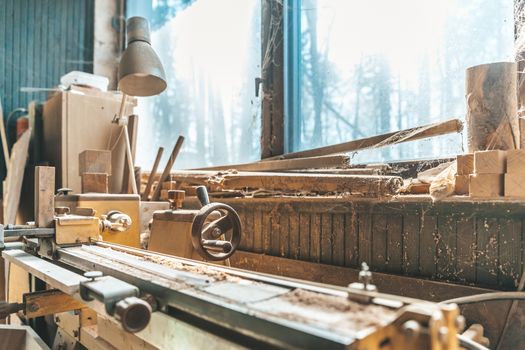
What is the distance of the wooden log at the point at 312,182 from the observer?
142cm

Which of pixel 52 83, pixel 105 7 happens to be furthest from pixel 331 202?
pixel 105 7

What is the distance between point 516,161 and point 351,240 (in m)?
0.70

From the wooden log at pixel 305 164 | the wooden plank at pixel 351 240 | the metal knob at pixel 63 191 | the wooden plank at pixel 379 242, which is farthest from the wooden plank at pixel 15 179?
the wooden plank at pixel 379 242

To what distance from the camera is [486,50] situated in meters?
1.61

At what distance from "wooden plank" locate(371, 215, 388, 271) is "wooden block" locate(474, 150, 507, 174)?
1.40 ft

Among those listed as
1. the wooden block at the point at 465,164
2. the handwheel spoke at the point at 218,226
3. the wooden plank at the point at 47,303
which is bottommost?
the wooden plank at the point at 47,303

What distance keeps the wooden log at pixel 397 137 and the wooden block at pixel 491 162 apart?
261 mm

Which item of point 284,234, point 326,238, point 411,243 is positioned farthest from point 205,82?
point 411,243

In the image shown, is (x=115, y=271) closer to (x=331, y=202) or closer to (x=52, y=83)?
(x=331, y=202)

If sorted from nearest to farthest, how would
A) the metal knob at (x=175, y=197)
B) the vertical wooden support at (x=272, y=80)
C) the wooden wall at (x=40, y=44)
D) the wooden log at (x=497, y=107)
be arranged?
the wooden log at (x=497, y=107)
the metal knob at (x=175, y=197)
the vertical wooden support at (x=272, y=80)
the wooden wall at (x=40, y=44)

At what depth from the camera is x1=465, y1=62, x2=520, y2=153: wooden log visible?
119cm

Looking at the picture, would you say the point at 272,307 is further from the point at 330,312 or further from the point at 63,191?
the point at 63,191

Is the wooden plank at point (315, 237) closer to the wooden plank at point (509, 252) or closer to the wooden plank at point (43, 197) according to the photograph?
the wooden plank at point (509, 252)

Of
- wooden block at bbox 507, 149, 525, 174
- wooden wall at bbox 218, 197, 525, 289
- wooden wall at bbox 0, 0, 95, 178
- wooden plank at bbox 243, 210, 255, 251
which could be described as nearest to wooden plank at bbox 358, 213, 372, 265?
wooden wall at bbox 218, 197, 525, 289
